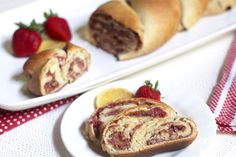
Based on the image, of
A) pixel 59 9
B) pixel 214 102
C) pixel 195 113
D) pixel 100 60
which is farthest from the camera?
pixel 59 9

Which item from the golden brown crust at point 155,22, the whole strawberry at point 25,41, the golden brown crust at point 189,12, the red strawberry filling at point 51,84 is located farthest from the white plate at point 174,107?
the golden brown crust at point 189,12

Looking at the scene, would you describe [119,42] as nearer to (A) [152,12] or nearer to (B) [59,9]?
(A) [152,12]

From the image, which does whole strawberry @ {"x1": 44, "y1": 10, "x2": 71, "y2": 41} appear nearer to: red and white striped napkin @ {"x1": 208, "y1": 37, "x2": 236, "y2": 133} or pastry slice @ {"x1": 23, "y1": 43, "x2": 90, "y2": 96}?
pastry slice @ {"x1": 23, "y1": 43, "x2": 90, "y2": 96}

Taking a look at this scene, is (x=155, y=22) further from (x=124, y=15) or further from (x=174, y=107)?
(x=174, y=107)

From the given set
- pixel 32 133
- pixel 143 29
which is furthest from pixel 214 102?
pixel 32 133

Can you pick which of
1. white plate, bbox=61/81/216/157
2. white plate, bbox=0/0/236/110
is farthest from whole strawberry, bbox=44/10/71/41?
white plate, bbox=61/81/216/157
